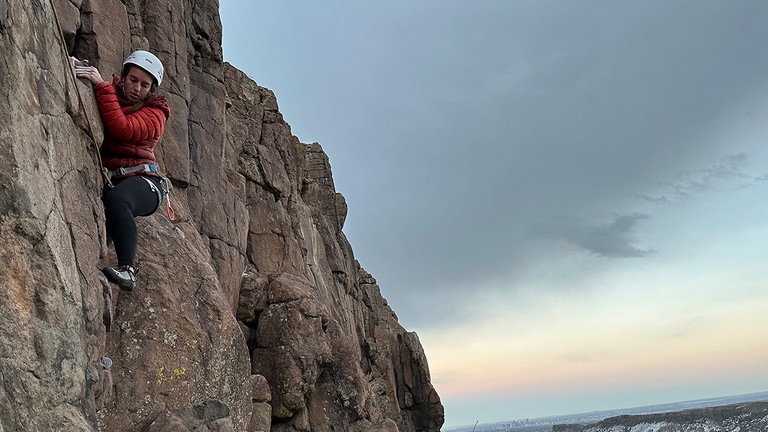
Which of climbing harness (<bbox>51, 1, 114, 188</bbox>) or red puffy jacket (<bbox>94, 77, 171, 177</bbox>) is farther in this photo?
red puffy jacket (<bbox>94, 77, 171, 177</bbox>)

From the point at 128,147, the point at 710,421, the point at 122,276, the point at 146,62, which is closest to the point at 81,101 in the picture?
the point at 128,147

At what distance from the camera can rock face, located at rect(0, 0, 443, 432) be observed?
261 inches

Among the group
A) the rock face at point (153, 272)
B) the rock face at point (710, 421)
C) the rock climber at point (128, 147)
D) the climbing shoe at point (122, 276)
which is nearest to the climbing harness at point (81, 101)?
the rock face at point (153, 272)

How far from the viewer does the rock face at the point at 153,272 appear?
6617 millimetres

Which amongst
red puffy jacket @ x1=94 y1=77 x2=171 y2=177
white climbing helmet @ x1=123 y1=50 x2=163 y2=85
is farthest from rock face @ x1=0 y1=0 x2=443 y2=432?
white climbing helmet @ x1=123 y1=50 x2=163 y2=85

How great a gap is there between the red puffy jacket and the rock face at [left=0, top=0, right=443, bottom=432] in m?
0.29

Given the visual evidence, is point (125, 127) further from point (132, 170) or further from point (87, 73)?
point (87, 73)

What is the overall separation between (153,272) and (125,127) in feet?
9.93

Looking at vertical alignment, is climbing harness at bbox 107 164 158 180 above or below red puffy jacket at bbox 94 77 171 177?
below

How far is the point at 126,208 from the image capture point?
10.0 m

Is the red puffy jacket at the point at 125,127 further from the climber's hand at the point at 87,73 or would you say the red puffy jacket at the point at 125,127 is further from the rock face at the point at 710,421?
the rock face at the point at 710,421

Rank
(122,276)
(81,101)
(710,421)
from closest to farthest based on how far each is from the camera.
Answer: (81,101) < (122,276) < (710,421)

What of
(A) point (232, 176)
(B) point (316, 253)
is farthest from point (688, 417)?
(A) point (232, 176)

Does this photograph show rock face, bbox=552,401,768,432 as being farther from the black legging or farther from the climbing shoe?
the black legging
